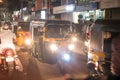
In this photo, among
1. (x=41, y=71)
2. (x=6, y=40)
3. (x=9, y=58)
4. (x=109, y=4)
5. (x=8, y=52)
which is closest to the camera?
(x=9, y=58)

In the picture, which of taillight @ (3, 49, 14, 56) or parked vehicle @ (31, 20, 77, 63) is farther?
parked vehicle @ (31, 20, 77, 63)

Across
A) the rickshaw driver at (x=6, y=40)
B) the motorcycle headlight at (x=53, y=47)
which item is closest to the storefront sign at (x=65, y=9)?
the motorcycle headlight at (x=53, y=47)

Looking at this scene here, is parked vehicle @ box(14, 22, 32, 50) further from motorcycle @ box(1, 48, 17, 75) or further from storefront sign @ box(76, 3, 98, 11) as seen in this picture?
motorcycle @ box(1, 48, 17, 75)

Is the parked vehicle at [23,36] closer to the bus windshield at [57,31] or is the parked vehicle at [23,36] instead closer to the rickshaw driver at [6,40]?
the bus windshield at [57,31]

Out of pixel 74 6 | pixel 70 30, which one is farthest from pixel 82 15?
pixel 70 30

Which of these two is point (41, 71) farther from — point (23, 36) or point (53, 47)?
point (23, 36)

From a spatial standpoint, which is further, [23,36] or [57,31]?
[23,36]

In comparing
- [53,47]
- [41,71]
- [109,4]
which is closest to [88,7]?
[109,4]

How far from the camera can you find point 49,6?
40.4 metres

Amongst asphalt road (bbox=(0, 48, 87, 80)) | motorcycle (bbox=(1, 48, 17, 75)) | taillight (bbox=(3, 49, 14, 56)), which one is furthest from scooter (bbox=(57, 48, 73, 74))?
taillight (bbox=(3, 49, 14, 56))

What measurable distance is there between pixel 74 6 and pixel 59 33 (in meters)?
17.0

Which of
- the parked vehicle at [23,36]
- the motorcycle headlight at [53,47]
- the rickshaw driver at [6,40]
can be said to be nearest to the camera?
the rickshaw driver at [6,40]

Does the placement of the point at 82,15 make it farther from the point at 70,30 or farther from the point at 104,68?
the point at 104,68

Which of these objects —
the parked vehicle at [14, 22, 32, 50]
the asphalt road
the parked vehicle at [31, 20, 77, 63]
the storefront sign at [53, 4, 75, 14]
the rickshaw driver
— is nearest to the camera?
the asphalt road
